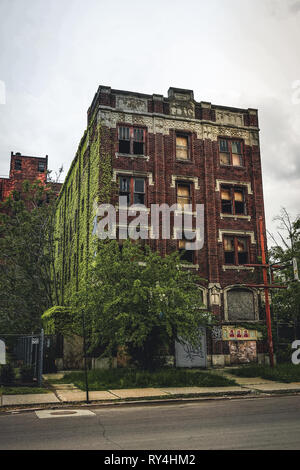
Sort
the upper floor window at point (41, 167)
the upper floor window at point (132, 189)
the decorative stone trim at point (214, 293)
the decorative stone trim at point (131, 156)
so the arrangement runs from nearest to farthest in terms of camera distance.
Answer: the decorative stone trim at point (214, 293) → the upper floor window at point (132, 189) → the decorative stone trim at point (131, 156) → the upper floor window at point (41, 167)

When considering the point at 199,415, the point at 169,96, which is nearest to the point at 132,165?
the point at 169,96

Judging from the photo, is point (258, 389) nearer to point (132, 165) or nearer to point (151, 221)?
point (151, 221)

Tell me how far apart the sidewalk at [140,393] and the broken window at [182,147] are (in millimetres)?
15597

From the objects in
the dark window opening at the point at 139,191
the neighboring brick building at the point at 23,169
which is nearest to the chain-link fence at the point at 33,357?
the dark window opening at the point at 139,191

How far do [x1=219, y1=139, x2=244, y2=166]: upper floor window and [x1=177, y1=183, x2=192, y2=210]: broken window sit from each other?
335 centimetres

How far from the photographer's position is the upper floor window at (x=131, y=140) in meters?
26.9

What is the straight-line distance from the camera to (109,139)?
26.4m

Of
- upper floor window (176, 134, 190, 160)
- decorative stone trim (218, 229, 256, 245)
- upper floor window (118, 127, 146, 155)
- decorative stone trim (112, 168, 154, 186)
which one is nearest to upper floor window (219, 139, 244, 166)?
upper floor window (176, 134, 190, 160)

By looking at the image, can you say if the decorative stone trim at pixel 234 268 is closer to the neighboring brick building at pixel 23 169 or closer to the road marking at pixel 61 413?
the road marking at pixel 61 413

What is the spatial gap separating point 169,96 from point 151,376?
1908 centimetres

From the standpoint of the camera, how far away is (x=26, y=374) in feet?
53.8

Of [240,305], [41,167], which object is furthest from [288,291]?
[41,167]

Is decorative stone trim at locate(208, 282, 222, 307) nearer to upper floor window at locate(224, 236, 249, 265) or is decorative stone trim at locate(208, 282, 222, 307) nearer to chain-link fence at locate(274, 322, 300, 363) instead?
upper floor window at locate(224, 236, 249, 265)

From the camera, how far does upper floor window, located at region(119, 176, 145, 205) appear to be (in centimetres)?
2602
